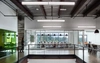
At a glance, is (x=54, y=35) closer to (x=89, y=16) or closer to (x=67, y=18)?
(x=67, y=18)

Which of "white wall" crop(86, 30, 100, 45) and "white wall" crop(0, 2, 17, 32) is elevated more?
"white wall" crop(0, 2, 17, 32)

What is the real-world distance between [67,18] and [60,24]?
1.06 meters

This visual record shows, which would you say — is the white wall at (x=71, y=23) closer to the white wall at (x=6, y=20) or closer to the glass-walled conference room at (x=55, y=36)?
the glass-walled conference room at (x=55, y=36)

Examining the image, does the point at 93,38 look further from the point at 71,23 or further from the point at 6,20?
the point at 6,20

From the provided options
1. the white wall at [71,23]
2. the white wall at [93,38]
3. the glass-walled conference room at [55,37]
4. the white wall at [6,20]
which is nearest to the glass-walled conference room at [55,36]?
the glass-walled conference room at [55,37]

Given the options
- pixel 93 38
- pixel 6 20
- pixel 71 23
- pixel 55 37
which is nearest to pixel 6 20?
pixel 6 20

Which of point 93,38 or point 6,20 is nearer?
point 6,20

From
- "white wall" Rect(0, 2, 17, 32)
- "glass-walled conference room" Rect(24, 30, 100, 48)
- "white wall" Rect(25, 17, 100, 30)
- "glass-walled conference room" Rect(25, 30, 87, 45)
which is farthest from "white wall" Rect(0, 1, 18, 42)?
"glass-walled conference room" Rect(25, 30, 87, 45)

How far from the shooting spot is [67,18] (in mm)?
16125

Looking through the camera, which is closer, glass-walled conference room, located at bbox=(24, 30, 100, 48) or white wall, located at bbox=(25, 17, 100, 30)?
white wall, located at bbox=(25, 17, 100, 30)

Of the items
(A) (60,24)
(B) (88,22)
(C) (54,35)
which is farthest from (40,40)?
(B) (88,22)

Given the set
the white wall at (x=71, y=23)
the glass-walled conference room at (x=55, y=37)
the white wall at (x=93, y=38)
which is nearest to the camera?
the white wall at (x=71, y=23)

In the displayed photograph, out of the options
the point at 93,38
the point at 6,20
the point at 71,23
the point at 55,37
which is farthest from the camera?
the point at 93,38

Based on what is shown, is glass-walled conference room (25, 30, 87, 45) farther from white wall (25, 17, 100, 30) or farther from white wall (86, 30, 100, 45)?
white wall (86, 30, 100, 45)
